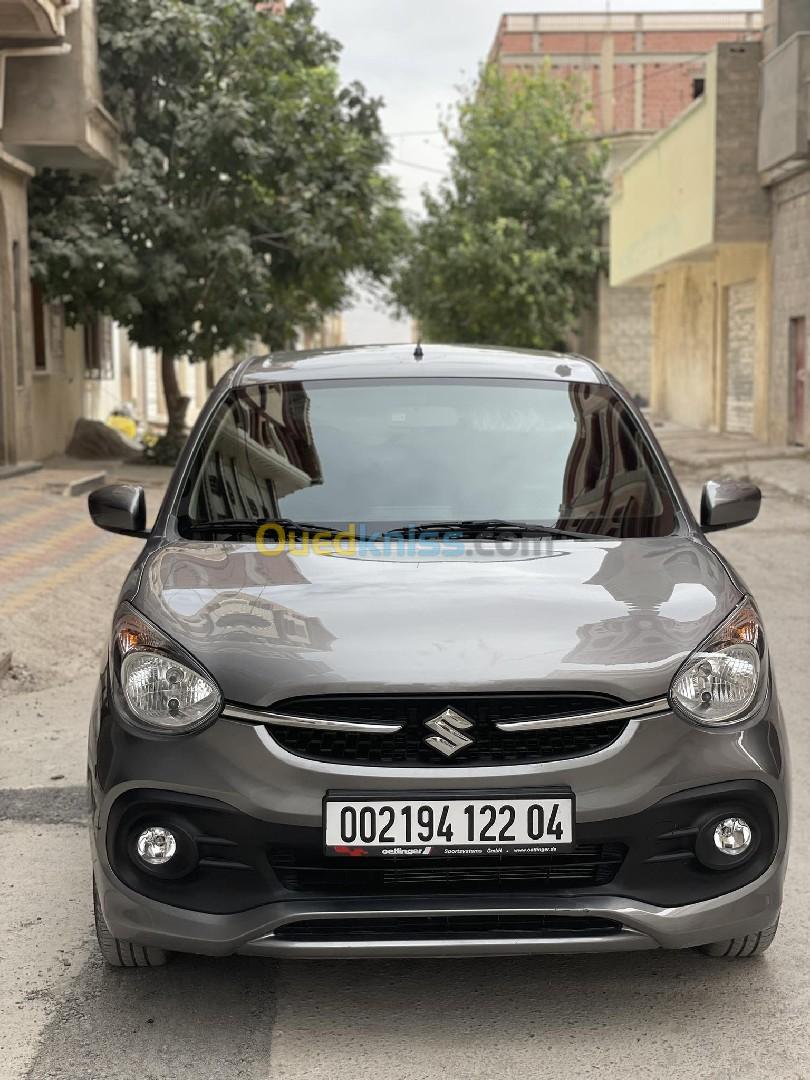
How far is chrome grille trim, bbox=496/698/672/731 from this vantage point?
3.12 meters

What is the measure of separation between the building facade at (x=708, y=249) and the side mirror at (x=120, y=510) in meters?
22.8

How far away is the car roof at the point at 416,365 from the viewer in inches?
185

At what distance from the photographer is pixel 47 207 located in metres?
20.7

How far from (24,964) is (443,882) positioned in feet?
3.83

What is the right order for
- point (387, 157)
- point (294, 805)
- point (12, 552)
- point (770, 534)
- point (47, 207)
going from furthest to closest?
point (387, 157) → point (47, 207) → point (770, 534) → point (12, 552) → point (294, 805)

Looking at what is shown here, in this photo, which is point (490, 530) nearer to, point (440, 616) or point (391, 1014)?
point (440, 616)

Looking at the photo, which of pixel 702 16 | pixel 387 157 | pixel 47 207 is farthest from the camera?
pixel 702 16

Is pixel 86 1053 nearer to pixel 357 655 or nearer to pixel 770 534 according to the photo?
pixel 357 655

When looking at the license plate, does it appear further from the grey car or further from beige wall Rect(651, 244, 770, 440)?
beige wall Rect(651, 244, 770, 440)

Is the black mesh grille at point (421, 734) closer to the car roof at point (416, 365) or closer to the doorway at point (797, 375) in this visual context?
the car roof at point (416, 365)

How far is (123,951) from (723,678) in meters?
1.52

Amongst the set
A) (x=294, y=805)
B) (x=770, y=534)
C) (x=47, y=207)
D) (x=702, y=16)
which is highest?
(x=702, y=16)

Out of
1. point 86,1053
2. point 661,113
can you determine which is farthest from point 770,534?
point 661,113

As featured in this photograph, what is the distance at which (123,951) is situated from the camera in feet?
11.4
